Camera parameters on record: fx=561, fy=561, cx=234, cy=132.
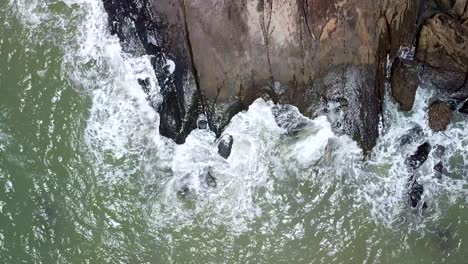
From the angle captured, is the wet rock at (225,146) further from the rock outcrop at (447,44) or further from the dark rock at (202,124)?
the rock outcrop at (447,44)

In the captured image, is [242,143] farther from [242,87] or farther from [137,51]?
[137,51]

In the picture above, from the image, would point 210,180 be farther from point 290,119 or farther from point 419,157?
point 419,157

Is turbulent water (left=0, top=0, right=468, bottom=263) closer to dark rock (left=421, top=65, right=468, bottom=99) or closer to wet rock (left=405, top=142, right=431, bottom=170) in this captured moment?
wet rock (left=405, top=142, right=431, bottom=170)

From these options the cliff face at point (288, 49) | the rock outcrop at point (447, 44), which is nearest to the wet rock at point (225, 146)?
the cliff face at point (288, 49)

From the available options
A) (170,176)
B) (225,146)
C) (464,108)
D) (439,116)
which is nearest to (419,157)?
(439,116)

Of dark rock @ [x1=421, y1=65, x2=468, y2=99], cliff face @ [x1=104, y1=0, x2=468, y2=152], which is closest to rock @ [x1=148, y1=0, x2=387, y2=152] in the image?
cliff face @ [x1=104, y1=0, x2=468, y2=152]

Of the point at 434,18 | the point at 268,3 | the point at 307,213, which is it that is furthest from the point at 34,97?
the point at 434,18
